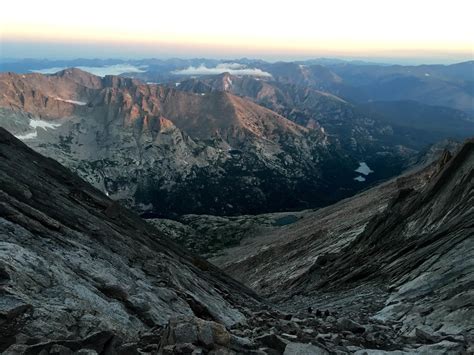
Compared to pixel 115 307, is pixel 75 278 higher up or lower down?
higher up

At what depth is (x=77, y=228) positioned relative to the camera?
4172 centimetres

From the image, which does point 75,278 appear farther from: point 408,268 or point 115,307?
point 408,268

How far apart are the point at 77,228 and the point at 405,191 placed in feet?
168

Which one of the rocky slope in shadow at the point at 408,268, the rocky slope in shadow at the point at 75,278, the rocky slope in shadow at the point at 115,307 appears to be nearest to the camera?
the rocky slope in shadow at the point at 115,307

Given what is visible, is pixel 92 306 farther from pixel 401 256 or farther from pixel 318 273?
pixel 318 273

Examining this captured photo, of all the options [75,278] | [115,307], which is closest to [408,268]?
[115,307]

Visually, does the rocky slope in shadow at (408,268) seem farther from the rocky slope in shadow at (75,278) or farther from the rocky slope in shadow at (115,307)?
the rocky slope in shadow at (75,278)

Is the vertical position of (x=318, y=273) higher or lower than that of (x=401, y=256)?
lower

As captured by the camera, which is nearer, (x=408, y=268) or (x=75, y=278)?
(x=75, y=278)

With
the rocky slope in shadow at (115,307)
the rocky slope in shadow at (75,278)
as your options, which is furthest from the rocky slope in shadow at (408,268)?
the rocky slope in shadow at (75,278)

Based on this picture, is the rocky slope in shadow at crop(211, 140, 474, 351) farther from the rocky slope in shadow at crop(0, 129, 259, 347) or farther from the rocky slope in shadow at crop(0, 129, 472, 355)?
the rocky slope in shadow at crop(0, 129, 259, 347)

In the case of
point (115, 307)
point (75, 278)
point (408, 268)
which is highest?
point (75, 278)

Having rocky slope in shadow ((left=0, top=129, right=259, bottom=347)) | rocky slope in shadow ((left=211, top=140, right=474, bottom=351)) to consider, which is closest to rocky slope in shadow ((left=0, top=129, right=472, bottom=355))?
rocky slope in shadow ((left=0, top=129, right=259, bottom=347))

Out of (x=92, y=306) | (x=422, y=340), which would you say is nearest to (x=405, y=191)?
(x=422, y=340)
